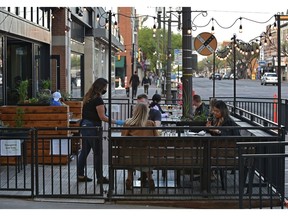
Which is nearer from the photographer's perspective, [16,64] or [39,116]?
[39,116]

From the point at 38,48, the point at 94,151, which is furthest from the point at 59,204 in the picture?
the point at 38,48

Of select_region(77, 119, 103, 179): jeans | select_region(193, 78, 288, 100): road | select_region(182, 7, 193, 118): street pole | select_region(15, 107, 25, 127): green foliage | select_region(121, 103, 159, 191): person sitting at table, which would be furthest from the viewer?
select_region(193, 78, 288, 100): road

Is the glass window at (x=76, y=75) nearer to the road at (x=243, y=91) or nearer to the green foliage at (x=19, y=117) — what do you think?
the road at (x=243, y=91)

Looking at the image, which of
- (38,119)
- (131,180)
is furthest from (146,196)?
(38,119)

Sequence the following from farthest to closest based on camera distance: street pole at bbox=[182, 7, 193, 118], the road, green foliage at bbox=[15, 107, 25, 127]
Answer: the road
street pole at bbox=[182, 7, 193, 118]
green foliage at bbox=[15, 107, 25, 127]

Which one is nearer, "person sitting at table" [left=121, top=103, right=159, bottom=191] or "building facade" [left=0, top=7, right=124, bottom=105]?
"person sitting at table" [left=121, top=103, right=159, bottom=191]

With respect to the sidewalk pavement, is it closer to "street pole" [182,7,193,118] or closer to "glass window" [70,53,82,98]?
"street pole" [182,7,193,118]

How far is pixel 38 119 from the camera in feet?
38.2

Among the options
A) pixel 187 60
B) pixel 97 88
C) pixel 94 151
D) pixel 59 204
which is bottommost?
pixel 59 204

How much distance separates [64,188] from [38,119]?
9.88 ft

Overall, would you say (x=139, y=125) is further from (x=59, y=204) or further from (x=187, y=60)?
(x=187, y=60)

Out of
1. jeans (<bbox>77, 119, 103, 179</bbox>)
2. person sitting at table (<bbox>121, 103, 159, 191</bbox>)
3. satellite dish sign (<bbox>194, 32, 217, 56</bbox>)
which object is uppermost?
satellite dish sign (<bbox>194, 32, 217, 56</bbox>)

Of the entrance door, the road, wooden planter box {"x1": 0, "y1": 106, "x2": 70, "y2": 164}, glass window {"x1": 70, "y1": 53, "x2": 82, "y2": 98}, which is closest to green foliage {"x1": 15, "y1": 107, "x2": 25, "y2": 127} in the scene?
wooden planter box {"x1": 0, "y1": 106, "x2": 70, "y2": 164}

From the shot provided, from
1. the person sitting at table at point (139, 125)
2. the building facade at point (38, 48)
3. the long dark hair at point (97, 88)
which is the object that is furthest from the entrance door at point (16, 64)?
the person sitting at table at point (139, 125)
